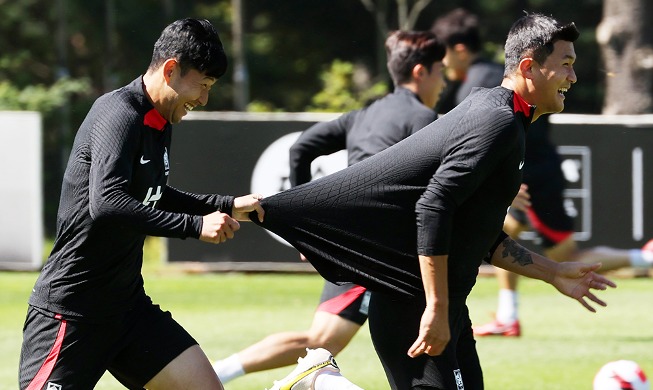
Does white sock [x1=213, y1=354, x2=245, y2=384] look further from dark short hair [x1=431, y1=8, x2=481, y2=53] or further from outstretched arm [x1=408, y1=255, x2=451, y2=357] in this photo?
dark short hair [x1=431, y1=8, x2=481, y2=53]

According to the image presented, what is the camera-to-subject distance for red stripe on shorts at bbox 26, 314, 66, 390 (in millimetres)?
4949

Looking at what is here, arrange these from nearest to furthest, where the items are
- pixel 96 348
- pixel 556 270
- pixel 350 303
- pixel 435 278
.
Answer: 1. pixel 435 278
2. pixel 96 348
3. pixel 556 270
4. pixel 350 303

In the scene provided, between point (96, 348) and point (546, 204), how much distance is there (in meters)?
5.38

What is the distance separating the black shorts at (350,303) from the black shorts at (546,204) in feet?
10.5

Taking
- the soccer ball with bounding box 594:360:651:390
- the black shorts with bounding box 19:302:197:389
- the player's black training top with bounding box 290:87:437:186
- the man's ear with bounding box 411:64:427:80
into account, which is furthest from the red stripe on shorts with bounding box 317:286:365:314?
the black shorts with bounding box 19:302:197:389

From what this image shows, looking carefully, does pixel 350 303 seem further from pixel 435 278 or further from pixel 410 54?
pixel 435 278

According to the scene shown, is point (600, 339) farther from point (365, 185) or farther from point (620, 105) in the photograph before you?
point (620, 105)

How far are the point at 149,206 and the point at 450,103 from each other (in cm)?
641

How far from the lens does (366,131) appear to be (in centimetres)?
697

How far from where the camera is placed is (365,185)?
4.71 m

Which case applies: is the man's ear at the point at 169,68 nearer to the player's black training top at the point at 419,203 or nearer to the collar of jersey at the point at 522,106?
the player's black training top at the point at 419,203

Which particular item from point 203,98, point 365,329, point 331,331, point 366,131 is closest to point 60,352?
point 203,98

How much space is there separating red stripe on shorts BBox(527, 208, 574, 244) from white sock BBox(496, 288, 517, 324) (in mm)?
555

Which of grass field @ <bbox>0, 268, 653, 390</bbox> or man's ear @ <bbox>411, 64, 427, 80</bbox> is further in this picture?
grass field @ <bbox>0, 268, 653, 390</bbox>
